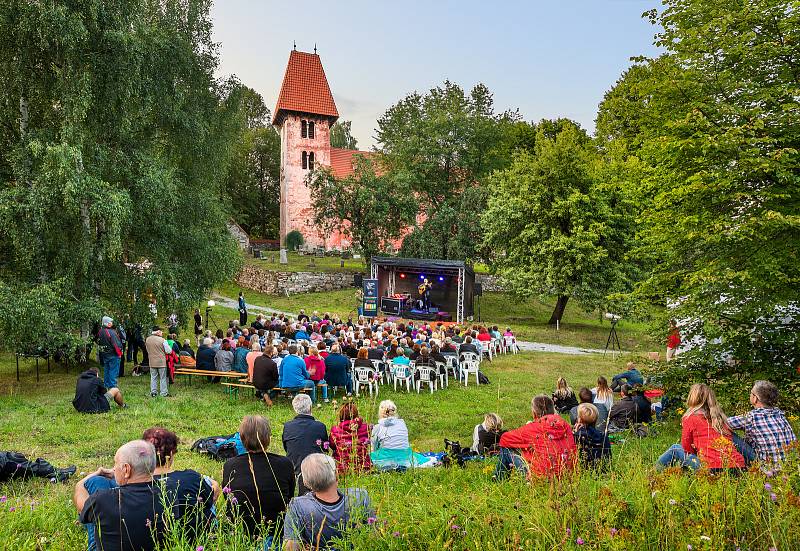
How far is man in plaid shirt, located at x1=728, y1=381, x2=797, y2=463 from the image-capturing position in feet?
14.5

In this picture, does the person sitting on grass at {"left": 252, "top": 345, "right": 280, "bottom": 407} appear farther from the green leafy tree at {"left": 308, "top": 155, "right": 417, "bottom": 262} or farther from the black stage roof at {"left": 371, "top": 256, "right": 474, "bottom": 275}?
the green leafy tree at {"left": 308, "top": 155, "right": 417, "bottom": 262}

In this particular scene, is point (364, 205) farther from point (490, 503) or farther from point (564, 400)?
point (490, 503)

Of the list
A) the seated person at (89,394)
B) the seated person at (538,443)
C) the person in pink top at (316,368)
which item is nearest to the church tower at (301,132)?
the person in pink top at (316,368)

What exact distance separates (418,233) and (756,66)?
24.4 meters

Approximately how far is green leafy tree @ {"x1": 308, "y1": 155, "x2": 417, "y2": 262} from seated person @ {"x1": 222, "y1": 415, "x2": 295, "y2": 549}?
26.6 metres

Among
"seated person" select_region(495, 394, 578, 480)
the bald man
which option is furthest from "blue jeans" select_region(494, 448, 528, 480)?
the bald man

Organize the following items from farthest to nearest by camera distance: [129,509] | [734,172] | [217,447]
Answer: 1. [734,172]
2. [217,447]
3. [129,509]

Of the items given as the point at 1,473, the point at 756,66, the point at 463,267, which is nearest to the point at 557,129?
the point at 463,267

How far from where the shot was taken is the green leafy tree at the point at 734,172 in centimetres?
716

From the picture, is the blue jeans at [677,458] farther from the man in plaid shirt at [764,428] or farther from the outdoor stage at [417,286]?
the outdoor stage at [417,286]

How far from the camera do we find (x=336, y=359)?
10977mm

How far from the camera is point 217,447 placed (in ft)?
22.5

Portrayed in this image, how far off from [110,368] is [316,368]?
4166 millimetres

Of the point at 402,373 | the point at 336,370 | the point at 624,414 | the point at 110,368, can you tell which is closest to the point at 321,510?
the point at 624,414
